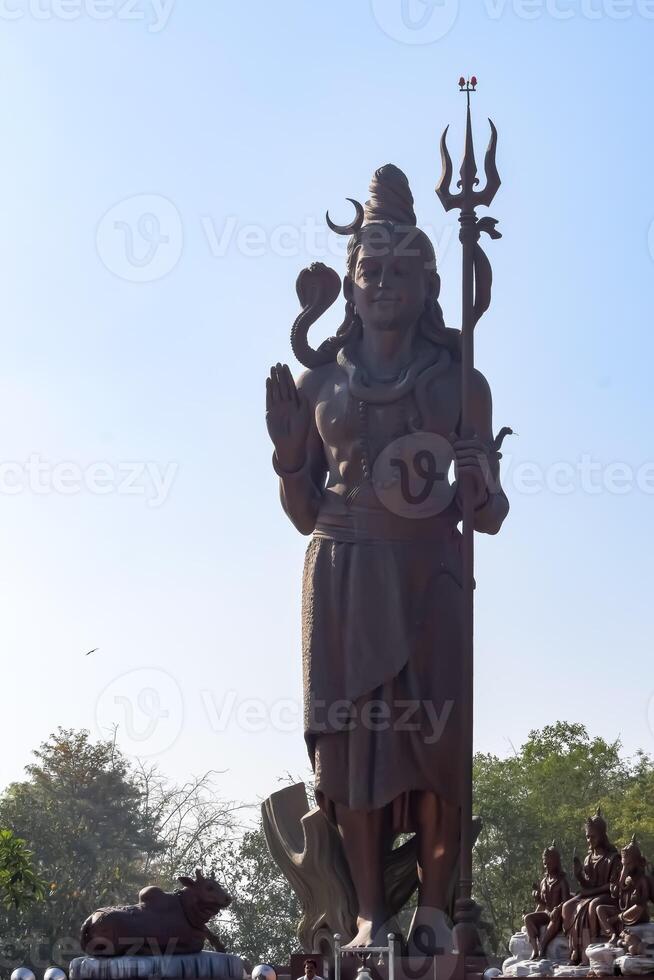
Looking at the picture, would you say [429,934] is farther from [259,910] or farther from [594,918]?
[259,910]

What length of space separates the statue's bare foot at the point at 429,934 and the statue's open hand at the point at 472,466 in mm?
2662

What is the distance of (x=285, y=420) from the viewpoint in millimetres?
12383

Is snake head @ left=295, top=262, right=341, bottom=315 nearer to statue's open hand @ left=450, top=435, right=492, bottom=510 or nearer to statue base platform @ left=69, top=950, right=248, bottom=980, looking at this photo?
statue's open hand @ left=450, top=435, right=492, bottom=510

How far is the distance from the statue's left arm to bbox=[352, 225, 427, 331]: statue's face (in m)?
0.68

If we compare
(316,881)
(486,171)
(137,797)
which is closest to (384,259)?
(486,171)

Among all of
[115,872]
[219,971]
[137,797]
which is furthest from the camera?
[137,797]

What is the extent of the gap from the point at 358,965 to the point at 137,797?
15.6 m

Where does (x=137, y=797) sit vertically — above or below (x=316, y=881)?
above

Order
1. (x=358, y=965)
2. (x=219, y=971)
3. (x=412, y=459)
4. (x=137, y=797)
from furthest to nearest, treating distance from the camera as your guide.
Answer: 1. (x=137, y=797)
2. (x=412, y=459)
3. (x=358, y=965)
4. (x=219, y=971)

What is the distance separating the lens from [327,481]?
12.4 m

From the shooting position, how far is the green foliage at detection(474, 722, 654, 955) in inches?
971

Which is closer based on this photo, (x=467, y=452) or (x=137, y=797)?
(x=467, y=452)

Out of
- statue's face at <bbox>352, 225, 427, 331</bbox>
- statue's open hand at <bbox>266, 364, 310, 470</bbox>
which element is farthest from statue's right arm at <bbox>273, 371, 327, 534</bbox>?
statue's face at <bbox>352, 225, 427, 331</bbox>

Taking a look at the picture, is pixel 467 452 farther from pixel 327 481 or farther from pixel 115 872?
pixel 115 872
